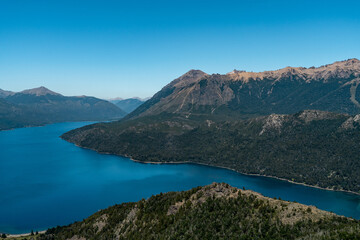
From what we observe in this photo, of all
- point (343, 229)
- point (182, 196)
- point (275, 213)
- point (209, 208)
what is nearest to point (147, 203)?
point (182, 196)

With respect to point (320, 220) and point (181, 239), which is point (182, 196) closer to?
point (181, 239)

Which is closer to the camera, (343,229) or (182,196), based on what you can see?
(343,229)

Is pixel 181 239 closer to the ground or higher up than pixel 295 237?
closer to the ground

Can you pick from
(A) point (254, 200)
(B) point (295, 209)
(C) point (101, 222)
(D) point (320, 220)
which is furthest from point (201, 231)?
(C) point (101, 222)

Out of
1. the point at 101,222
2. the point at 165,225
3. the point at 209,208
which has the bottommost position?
the point at 101,222

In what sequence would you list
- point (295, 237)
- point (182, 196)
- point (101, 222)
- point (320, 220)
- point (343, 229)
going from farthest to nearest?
point (101, 222)
point (182, 196)
point (320, 220)
point (295, 237)
point (343, 229)

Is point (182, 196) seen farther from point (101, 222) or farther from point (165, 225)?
point (101, 222)

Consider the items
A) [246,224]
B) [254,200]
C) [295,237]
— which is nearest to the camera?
[295,237]
